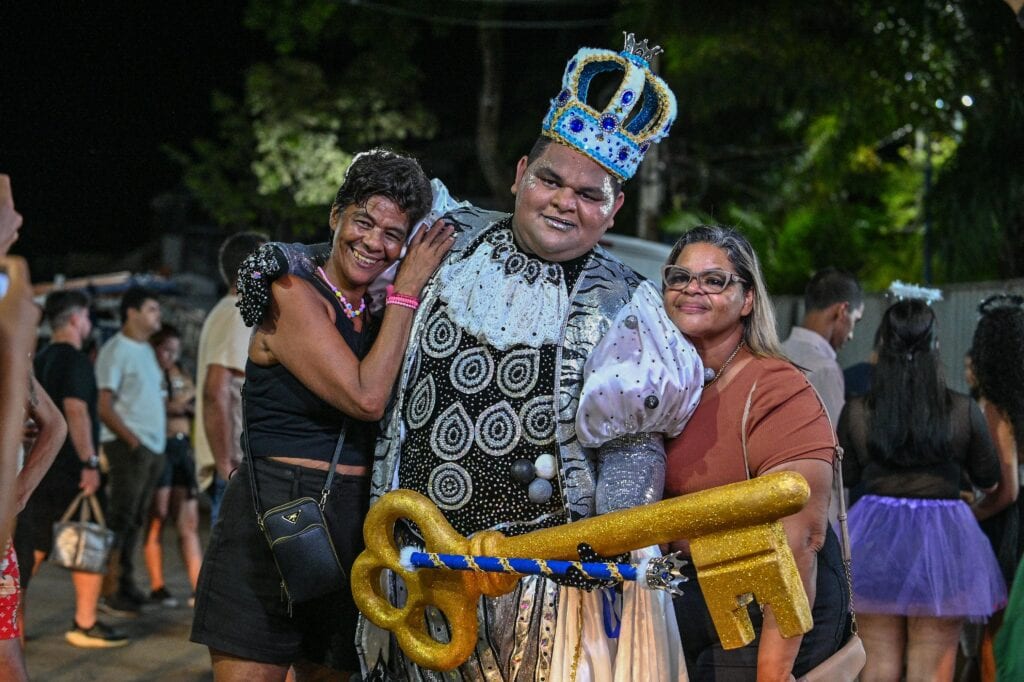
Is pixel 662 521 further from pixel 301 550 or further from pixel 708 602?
pixel 301 550

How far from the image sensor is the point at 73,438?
6.55 m

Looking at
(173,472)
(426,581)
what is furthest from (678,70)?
(426,581)

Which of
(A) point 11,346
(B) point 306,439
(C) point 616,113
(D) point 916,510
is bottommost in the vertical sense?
(D) point 916,510

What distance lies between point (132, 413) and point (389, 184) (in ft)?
15.2

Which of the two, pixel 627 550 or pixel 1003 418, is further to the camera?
pixel 1003 418

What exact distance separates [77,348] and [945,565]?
186 inches

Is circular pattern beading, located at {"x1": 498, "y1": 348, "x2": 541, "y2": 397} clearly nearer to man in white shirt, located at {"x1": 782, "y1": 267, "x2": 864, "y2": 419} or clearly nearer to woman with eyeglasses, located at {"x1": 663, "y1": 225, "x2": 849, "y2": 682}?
woman with eyeglasses, located at {"x1": 663, "y1": 225, "x2": 849, "y2": 682}

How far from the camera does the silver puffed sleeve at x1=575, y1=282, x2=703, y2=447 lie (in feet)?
8.71

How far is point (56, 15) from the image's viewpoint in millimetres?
10961

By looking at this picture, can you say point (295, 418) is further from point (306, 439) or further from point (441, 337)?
point (441, 337)

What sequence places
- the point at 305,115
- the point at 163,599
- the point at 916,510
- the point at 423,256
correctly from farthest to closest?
the point at 305,115
the point at 163,599
the point at 916,510
the point at 423,256

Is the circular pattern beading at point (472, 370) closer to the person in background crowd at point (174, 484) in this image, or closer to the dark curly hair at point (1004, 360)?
the dark curly hair at point (1004, 360)

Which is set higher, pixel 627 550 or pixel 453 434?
pixel 453 434

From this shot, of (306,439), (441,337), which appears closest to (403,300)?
(441,337)
